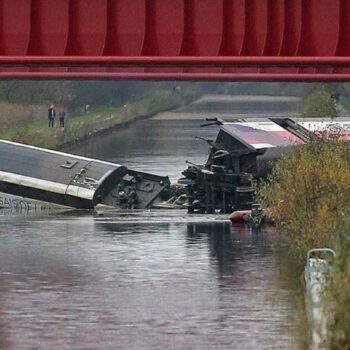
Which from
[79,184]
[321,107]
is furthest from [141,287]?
[321,107]

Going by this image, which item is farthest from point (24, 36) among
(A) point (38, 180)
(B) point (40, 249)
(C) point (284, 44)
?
(A) point (38, 180)

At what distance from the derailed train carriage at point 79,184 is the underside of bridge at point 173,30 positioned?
27.6m

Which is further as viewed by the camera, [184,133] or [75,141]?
[184,133]

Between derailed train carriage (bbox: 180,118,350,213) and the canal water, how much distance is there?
1003mm

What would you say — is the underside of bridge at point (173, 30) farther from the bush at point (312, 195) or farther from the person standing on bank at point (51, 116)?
the person standing on bank at point (51, 116)

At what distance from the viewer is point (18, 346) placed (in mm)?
23000

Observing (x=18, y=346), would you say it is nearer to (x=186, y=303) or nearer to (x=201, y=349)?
(x=201, y=349)

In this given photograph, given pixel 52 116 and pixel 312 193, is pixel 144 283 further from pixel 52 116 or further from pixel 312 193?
pixel 52 116

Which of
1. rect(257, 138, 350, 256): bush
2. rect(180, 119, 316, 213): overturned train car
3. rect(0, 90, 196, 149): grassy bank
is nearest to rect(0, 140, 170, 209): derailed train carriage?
rect(180, 119, 316, 213): overturned train car

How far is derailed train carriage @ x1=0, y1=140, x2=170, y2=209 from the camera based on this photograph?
169ft

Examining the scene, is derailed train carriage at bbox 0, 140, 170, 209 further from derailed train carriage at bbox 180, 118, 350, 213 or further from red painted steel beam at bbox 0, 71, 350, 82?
red painted steel beam at bbox 0, 71, 350, 82

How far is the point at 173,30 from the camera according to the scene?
23.6 m

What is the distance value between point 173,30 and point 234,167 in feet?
84.6

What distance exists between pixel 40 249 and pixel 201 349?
1652cm
